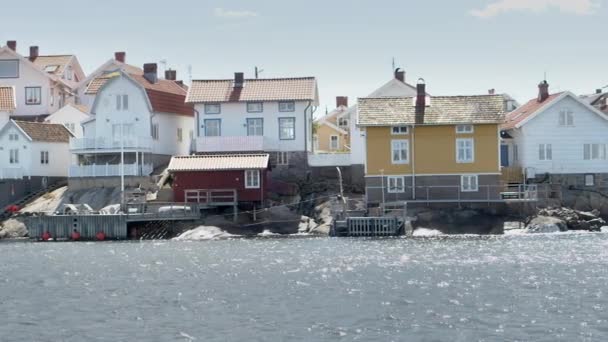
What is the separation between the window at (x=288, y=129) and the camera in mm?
70500

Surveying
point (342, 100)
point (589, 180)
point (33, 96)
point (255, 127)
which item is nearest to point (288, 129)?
point (255, 127)

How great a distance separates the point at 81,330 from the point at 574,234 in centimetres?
3524

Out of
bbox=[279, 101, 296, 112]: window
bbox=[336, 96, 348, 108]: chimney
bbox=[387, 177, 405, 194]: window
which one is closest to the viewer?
bbox=[387, 177, 405, 194]: window

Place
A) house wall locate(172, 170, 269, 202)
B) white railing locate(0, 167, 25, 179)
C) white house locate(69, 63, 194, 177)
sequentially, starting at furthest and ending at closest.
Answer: white railing locate(0, 167, 25, 179), white house locate(69, 63, 194, 177), house wall locate(172, 170, 269, 202)

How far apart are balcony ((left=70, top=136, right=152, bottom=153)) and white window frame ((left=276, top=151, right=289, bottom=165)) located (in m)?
9.40

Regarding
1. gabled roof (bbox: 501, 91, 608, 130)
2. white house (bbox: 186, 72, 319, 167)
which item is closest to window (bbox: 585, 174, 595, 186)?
gabled roof (bbox: 501, 91, 608, 130)

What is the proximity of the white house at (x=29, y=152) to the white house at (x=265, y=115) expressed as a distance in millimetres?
11596

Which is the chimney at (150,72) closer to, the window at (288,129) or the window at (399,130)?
the window at (288,129)

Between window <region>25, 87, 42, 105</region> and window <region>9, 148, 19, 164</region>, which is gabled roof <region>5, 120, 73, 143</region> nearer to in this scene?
window <region>9, 148, 19, 164</region>

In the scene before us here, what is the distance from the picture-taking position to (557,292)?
34.7 metres

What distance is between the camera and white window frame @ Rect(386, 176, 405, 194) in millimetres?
62844

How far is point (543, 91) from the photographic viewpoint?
233 ft

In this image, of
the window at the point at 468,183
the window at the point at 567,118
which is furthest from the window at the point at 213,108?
the window at the point at 567,118

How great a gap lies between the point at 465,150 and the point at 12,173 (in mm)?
32049
